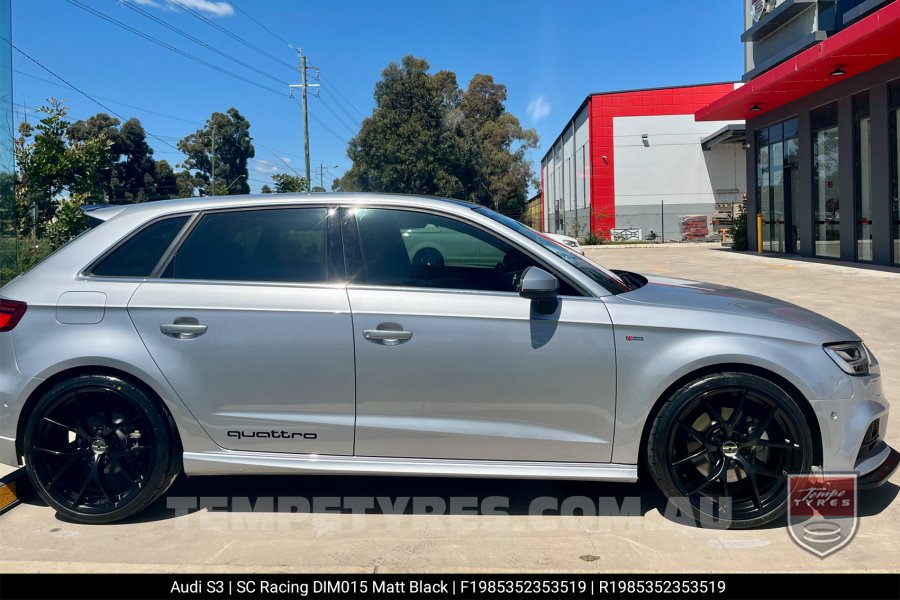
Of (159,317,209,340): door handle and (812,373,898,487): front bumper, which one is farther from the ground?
(159,317,209,340): door handle

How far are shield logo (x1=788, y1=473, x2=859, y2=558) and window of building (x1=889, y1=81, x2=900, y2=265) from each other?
15280 mm

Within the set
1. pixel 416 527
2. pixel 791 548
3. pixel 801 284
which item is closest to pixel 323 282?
pixel 416 527

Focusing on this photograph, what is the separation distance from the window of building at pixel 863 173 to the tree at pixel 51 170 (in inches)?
684

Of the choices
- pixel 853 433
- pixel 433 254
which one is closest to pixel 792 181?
pixel 853 433

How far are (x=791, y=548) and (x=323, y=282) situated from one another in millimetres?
2720

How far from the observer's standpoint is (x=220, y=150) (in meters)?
69.7

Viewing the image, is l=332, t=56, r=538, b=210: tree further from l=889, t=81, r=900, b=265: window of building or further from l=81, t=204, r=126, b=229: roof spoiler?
l=81, t=204, r=126, b=229: roof spoiler

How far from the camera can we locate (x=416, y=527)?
409 centimetres

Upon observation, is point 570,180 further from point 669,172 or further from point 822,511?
point 822,511

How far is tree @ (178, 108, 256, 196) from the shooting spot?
6844cm

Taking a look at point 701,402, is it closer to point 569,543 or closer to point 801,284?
point 569,543

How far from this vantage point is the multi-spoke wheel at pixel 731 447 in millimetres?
3840

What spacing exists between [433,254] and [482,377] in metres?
0.84

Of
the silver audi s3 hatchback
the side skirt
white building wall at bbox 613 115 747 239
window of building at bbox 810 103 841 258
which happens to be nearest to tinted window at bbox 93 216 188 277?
the silver audi s3 hatchback
